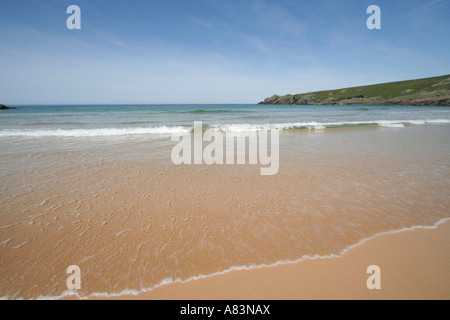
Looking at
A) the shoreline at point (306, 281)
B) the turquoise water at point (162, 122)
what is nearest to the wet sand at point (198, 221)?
the shoreline at point (306, 281)

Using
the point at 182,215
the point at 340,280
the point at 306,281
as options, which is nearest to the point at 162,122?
the point at 182,215

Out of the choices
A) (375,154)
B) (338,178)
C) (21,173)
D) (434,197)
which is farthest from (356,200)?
(21,173)

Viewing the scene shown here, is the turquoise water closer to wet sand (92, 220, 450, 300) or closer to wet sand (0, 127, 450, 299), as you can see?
wet sand (0, 127, 450, 299)

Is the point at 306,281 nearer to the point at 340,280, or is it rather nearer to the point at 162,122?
the point at 340,280

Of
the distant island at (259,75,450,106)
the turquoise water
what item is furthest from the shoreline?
the distant island at (259,75,450,106)

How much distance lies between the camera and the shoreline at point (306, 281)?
1.99 metres

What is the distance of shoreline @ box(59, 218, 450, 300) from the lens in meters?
1.99

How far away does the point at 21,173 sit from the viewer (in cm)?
500

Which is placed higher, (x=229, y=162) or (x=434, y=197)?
(x=229, y=162)

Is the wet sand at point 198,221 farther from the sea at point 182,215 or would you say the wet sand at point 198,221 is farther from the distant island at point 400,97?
the distant island at point 400,97

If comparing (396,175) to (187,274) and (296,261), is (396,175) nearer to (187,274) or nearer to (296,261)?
(296,261)

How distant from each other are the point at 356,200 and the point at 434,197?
5.52ft
